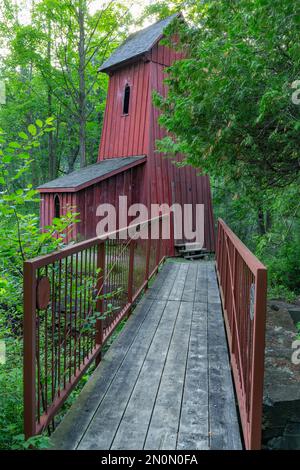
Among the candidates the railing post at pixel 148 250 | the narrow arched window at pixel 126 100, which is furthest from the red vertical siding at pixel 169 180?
the railing post at pixel 148 250

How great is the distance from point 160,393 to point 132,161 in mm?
9988

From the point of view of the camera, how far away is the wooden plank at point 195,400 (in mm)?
2326

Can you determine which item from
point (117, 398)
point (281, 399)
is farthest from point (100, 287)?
point (281, 399)

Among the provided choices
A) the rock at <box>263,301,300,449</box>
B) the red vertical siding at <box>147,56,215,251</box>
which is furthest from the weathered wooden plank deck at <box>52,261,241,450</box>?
the red vertical siding at <box>147,56,215,251</box>

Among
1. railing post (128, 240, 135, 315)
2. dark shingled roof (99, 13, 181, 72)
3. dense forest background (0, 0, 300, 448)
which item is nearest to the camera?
dense forest background (0, 0, 300, 448)

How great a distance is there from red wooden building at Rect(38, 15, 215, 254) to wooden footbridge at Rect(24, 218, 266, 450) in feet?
22.3

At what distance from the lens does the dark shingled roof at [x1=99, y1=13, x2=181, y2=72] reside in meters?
12.6

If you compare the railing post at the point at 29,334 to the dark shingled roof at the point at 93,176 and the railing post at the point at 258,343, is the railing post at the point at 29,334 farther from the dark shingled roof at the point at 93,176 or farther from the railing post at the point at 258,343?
the dark shingled roof at the point at 93,176

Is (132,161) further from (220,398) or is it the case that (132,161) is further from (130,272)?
(220,398)

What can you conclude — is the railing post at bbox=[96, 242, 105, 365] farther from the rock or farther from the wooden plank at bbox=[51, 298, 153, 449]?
the rock

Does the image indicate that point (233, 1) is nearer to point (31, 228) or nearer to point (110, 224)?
point (31, 228)

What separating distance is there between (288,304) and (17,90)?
715 inches

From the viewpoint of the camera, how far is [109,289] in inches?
155
